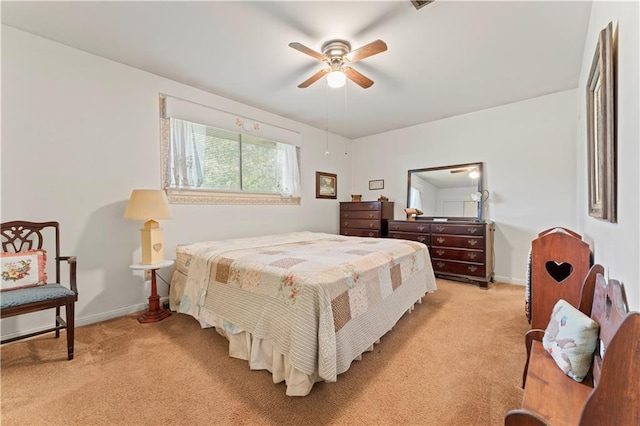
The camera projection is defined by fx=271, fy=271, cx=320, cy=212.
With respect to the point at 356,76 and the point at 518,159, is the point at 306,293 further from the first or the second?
the point at 518,159

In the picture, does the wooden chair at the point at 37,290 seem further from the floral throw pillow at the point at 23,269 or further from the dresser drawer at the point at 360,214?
the dresser drawer at the point at 360,214

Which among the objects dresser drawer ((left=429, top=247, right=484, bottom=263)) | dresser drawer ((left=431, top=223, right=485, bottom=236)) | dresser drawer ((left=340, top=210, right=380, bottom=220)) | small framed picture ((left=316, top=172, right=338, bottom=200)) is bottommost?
dresser drawer ((left=429, top=247, right=484, bottom=263))

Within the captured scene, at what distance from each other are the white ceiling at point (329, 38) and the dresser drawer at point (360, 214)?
6.44 feet

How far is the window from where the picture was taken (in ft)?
10.2

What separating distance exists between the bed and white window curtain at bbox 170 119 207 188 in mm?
936

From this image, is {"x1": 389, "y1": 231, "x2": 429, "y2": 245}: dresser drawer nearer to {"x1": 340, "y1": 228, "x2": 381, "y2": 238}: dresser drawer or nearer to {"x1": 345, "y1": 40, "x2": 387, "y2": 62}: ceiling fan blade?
{"x1": 340, "y1": 228, "x2": 381, "y2": 238}: dresser drawer

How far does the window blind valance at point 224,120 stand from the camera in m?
3.09

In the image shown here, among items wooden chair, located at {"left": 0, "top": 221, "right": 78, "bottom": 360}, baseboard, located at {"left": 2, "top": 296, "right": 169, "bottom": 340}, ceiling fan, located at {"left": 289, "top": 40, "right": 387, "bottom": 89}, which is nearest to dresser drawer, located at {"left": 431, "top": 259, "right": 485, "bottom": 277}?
ceiling fan, located at {"left": 289, "top": 40, "right": 387, "bottom": 89}

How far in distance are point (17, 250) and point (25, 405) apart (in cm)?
132

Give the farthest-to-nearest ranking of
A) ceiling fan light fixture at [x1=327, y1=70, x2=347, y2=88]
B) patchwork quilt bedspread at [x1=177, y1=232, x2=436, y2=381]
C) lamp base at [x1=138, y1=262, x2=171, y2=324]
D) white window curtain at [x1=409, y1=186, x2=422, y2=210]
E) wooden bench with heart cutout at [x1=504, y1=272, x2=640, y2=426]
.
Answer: white window curtain at [x1=409, y1=186, x2=422, y2=210] < lamp base at [x1=138, y1=262, x2=171, y2=324] < ceiling fan light fixture at [x1=327, y1=70, x2=347, y2=88] < patchwork quilt bedspread at [x1=177, y1=232, x2=436, y2=381] < wooden bench with heart cutout at [x1=504, y1=272, x2=640, y2=426]

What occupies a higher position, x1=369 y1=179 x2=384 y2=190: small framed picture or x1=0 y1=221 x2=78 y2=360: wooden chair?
x1=369 y1=179 x2=384 y2=190: small framed picture

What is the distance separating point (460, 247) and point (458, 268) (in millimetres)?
295

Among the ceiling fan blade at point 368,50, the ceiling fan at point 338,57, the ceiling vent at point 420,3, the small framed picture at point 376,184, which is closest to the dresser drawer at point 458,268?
the small framed picture at point 376,184

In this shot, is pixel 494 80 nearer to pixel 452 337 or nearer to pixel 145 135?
pixel 452 337
